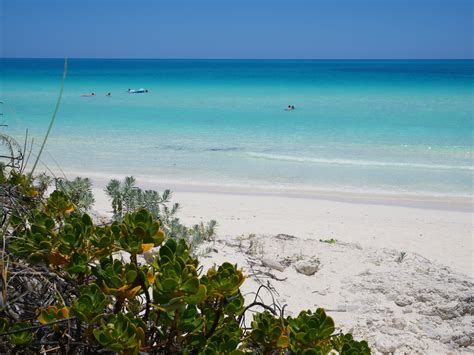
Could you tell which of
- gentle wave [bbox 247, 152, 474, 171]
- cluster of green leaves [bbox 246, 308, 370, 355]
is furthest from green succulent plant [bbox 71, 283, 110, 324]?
gentle wave [bbox 247, 152, 474, 171]

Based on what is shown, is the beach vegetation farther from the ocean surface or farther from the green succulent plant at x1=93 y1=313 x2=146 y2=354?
the ocean surface

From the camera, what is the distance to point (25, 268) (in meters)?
→ 1.57

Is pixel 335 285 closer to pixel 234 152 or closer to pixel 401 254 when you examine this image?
pixel 401 254

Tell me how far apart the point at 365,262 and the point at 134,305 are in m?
4.15

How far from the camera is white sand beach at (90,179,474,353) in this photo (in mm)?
4039

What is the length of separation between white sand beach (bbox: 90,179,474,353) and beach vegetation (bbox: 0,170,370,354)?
78 centimetres

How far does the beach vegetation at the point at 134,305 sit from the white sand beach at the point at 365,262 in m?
0.78

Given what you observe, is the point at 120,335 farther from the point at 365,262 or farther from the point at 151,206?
the point at 365,262

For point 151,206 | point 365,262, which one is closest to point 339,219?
point 365,262

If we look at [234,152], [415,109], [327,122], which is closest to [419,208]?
[234,152]

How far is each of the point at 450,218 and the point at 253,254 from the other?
501cm

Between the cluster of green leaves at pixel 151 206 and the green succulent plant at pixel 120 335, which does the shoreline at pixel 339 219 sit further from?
the green succulent plant at pixel 120 335

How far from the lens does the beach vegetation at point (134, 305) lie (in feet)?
4.07

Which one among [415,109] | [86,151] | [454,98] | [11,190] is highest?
[454,98]
